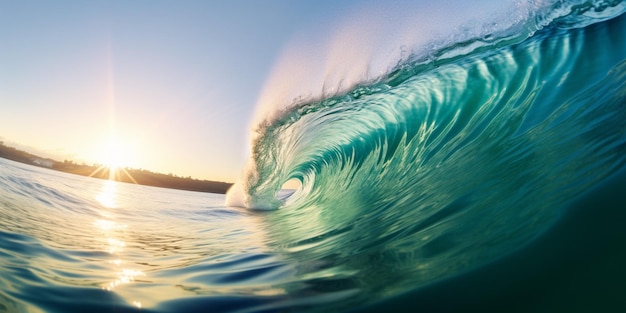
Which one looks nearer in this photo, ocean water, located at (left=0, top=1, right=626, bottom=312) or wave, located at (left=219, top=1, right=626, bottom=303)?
ocean water, located at (left=0, top=1, right=626, bottom=312)

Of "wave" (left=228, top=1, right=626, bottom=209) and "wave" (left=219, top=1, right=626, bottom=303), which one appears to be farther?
"wave" (left=228, top=1, right=626, bottom=209)

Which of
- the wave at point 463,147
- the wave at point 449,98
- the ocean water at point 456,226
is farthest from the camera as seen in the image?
the wave at point 449,98

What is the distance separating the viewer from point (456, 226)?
2.25 meters

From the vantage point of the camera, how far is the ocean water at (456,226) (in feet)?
4.74

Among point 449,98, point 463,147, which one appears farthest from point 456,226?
point 449,98

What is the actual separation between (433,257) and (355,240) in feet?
3.61

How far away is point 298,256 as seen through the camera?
2.87m

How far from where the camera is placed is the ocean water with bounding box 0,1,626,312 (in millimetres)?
1443

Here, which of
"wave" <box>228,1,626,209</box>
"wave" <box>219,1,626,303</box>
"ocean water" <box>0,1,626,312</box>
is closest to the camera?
"ocean water" <box>0,1,626,312</box>

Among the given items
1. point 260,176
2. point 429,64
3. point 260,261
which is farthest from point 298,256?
point 260,176

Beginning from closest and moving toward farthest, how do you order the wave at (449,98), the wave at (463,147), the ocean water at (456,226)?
the ocean water at (456,226) < the wave at (463,147) < the wave at (449,98)

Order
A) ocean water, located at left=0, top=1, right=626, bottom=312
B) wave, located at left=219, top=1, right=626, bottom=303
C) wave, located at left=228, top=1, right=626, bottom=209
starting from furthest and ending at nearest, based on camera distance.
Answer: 1. wave, located at left=228, top=1, right=626, bottom=209
2. wave, located at left=219, top=1, right=626, bottom=303
3. ocean water, located at left=0, top=1, right=626, bottom=312

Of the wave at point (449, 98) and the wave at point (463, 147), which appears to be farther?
the wave at point (449, 98)

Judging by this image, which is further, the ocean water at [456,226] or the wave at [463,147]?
the wave at [463,147]
